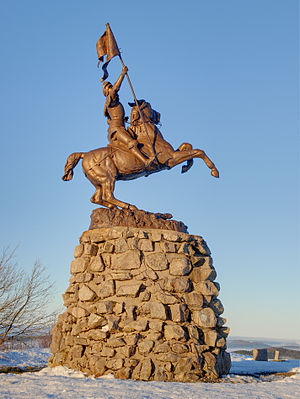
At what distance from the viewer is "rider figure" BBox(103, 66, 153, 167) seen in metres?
8.07

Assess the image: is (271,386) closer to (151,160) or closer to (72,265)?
(72,265)

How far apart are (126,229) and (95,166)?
5.08ft

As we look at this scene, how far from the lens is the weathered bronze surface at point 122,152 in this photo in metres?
8.09

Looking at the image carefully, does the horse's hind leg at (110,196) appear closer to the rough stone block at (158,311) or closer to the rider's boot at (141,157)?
the rider's boot at (141,157)

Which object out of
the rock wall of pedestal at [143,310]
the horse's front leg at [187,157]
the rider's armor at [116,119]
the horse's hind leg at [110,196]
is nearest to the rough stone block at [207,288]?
the rock wall of pedestal at [143,310]

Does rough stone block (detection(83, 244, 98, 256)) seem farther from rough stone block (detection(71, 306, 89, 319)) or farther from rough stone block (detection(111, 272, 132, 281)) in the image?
rough stone block (detection(71, 306, 89, 319))

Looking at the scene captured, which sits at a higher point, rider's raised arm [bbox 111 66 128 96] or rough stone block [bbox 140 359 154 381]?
rider's raised arm [bbox 111 66 128 96]

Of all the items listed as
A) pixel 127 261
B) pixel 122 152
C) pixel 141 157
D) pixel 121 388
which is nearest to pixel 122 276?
pixel 127 261

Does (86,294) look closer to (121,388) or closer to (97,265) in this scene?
(97,265)

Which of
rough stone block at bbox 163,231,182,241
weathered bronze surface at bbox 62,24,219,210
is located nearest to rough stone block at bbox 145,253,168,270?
rough stone block at bbox 163,231,182,241

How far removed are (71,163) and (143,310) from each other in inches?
130

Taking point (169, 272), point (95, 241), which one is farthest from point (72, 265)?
point (169, 272)

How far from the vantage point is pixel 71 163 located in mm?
8398

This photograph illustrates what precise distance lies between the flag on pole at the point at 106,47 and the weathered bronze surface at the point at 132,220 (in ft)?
9.46
